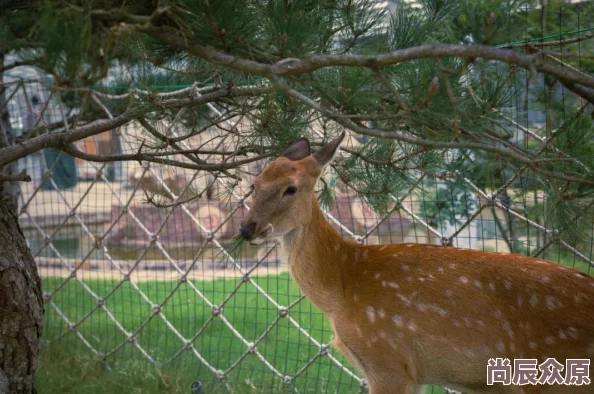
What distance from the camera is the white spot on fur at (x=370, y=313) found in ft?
7.27

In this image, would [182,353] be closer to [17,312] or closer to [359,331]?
[17,312]

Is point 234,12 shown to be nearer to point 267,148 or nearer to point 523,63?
point 523,63

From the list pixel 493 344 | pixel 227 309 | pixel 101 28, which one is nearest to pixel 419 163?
pixel 493 344

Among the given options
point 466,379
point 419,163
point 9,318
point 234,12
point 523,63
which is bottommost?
point 466,379

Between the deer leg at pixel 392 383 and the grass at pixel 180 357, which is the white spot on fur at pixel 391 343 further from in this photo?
the grass at pixel 180 357

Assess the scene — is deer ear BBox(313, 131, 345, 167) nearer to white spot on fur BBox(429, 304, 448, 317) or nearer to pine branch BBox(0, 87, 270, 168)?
pine branch BBox(0, 87, 270, 168)

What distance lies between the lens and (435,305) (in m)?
2.21

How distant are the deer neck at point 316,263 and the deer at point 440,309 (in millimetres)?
15

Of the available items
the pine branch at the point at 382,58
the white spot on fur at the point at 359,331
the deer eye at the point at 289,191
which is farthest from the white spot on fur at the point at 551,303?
the pine branch at the point at 382,58

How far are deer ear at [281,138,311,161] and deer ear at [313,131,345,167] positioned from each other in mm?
83

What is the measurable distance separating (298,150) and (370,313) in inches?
20.0

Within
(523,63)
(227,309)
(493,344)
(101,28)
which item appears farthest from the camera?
(227,309)

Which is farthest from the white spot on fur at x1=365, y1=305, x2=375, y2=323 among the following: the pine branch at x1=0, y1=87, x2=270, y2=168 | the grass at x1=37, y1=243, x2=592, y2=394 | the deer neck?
the grass at x1=37, y1=243, x2=592, y2=394

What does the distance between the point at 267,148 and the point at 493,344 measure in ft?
2.71
